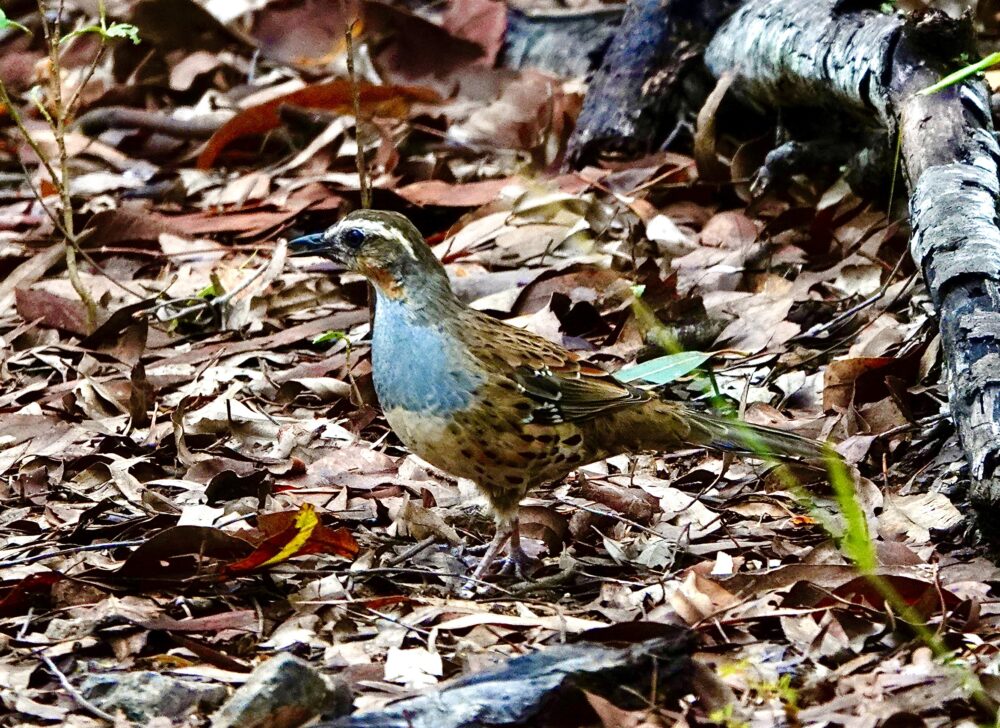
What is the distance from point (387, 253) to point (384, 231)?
0.28 feet

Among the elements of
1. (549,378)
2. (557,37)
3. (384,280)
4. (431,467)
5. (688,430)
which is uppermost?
(557,37)

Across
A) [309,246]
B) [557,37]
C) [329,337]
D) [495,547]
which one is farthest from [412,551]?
[557,37]

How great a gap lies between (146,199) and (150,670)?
5364mm

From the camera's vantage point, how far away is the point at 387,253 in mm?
5449

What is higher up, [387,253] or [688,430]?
[387,253]

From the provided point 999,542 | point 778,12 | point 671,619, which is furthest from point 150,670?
point 778,12

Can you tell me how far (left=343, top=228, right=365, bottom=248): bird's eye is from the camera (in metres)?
5.48

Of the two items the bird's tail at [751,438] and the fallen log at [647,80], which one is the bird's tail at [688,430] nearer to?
the bird's tail at [751,438]

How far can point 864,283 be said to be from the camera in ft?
23.4

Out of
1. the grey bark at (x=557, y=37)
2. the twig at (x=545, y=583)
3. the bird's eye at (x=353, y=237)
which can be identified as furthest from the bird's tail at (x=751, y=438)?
the grey bark at (x=557, y=37)

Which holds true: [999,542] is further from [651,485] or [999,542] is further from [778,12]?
[778,12]

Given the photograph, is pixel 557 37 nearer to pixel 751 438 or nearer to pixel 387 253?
pixel 387 253

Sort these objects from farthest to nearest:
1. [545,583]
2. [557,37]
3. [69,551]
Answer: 1. [557,37]
2. [545,583]
3. [69,551]

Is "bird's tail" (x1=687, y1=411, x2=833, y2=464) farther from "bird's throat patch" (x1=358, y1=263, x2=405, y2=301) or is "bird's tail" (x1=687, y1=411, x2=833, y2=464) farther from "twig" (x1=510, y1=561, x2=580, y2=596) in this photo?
"bird's throat patch" (x1=358, y1=263, x2=405, y2=301)
